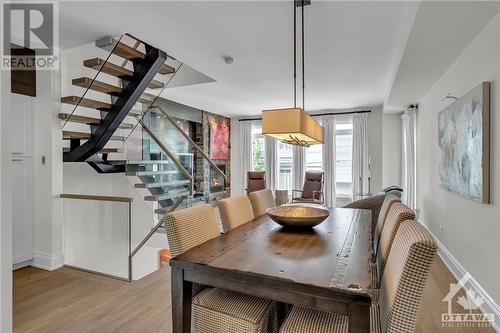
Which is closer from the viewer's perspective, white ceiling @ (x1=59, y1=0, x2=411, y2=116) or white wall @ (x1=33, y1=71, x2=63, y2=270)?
white ceiling @ (x1=59, y1=0, x2=411, y2=116)

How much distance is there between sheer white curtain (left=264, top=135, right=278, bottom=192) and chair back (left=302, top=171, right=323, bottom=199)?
100 centimetres

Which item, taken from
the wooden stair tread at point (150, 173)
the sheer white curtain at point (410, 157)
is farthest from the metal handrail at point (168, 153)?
the sheer white curtain at point (410, 157)

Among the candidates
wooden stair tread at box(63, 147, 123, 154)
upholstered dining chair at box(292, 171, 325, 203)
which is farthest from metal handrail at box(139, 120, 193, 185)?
upholstered dining chair at box(292, 171, 325, 203)

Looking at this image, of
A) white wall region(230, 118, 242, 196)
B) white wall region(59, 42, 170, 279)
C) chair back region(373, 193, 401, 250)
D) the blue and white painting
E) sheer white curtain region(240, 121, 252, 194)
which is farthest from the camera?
white wall region(230, 118, 242, 196)

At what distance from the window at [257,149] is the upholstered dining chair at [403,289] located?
6057 millimetres

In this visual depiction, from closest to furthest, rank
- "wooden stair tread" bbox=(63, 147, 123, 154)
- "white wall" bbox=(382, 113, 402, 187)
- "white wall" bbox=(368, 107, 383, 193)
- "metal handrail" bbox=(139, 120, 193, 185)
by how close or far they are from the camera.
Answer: "wooden stair tread" bbox=(63, 147, 123, 154)
"metal handrail" bbox=(139, 120, 193, 185)
"white wall" bbox=(382, 113, 402, 187)
"white wall" bbox=(368, 107, 383, 193)

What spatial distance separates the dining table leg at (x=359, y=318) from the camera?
113 cm

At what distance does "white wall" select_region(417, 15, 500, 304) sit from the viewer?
214 centimetres

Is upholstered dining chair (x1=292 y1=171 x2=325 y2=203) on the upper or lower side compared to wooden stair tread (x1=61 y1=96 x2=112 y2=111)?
lower

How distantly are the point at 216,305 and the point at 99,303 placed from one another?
1.46m

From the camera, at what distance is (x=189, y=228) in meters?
1.82

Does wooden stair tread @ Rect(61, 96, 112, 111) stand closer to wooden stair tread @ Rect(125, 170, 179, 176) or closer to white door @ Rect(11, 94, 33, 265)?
white door @ Rect(11, 94, 33, 265)

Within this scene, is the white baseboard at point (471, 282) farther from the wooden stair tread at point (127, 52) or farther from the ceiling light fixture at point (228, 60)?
the wooden stair tread at point (127, 52)

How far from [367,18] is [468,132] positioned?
1359mm
